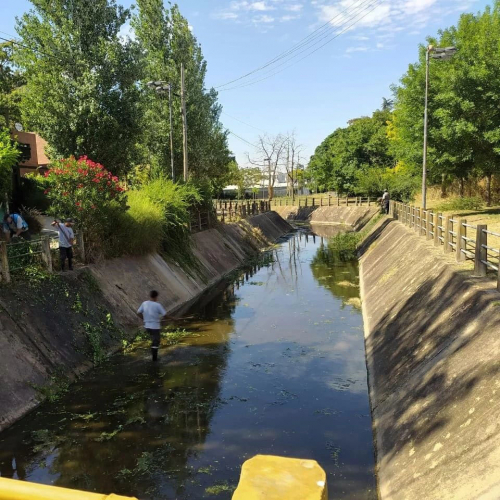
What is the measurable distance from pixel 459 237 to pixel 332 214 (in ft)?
151

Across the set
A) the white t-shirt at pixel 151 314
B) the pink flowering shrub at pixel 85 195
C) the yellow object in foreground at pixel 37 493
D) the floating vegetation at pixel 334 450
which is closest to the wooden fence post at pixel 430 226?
the white t-shirt at pixel 151 314

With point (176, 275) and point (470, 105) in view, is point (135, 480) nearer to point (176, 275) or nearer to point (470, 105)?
point (176, 275)

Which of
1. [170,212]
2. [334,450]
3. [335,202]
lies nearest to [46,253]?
[170,212]

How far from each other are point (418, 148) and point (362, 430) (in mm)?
25136

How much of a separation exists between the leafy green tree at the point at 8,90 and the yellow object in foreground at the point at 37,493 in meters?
33.4

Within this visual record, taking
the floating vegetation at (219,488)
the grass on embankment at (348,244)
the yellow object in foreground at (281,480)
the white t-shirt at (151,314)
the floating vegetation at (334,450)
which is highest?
the yellow object in foreground at (281,480)

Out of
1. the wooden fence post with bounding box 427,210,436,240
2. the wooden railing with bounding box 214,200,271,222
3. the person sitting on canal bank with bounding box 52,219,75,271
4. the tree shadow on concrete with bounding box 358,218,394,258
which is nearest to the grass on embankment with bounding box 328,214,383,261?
the tree shadow on concrete with bounding box 358,218,394,258

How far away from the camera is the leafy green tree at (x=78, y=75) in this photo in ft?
70.0

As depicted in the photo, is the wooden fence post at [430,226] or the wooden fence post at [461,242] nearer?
the wooden fence post at [461,242]

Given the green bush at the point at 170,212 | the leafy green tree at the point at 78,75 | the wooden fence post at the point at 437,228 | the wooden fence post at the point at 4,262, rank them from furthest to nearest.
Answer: the leafy green tree at the point at 78,75 → the green bush at the point at 170,212 → the wooden fence post at the point at 437,228 → the wooden fence post at the point at 4,262

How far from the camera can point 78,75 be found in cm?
2188

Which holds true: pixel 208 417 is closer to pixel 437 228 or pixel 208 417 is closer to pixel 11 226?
pixel 11 226

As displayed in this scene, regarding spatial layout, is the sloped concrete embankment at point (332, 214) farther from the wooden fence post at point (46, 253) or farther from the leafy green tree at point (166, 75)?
the wooden fence post at point (46, 253)

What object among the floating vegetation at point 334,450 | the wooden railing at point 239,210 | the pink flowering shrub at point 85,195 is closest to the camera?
the floating vegetation at point 334,450
